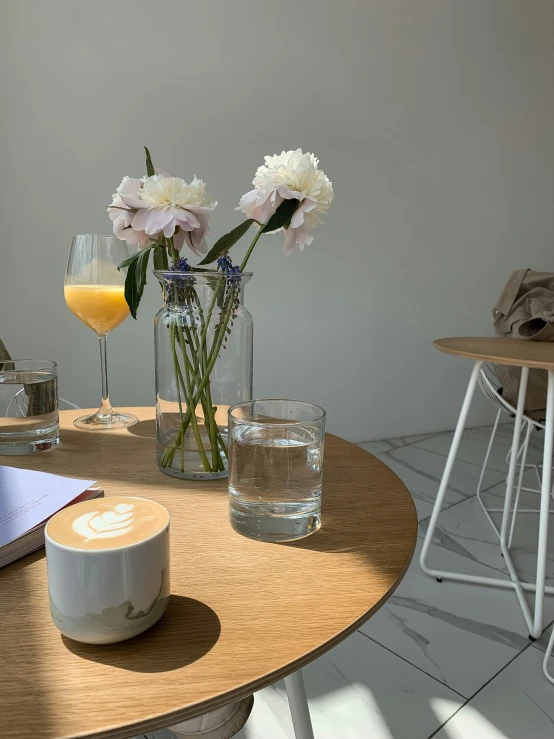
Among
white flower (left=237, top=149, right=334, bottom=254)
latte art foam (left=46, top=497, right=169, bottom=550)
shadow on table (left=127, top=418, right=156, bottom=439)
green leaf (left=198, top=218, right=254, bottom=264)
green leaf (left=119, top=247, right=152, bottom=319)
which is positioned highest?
white flower (left=237, top=149, right=334, bottom=254)

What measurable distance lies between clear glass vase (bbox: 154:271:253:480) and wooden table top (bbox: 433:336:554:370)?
0.77 metres

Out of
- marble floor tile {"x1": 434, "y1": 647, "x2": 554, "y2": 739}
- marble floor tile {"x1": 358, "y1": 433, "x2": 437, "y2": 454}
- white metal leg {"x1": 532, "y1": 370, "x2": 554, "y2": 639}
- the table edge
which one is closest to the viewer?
the table edge

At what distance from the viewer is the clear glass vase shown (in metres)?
0.64

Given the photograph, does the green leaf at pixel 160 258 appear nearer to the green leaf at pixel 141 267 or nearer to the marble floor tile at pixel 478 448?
the green leaf at pixel 141 267

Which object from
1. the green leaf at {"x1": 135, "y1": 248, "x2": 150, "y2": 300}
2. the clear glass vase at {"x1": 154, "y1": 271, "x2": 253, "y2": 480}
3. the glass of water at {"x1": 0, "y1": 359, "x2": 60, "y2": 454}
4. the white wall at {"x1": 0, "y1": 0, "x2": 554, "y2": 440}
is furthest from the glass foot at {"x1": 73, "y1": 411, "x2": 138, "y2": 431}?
the white wall at {"x1": 0, "y1": 0, "x2": 554, "y2": 440}

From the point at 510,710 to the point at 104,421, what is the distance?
3.27 feet

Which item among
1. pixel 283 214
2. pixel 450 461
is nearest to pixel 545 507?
pixel 450 461

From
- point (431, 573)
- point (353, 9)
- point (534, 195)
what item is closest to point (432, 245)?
point (534, 195)

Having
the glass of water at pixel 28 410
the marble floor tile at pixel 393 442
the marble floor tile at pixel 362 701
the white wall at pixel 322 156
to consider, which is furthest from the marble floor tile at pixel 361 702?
the marble floor tile at pixel 393 442

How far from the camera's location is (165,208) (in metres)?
0.60

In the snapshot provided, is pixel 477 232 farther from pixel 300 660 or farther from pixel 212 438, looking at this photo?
pixel 300 660

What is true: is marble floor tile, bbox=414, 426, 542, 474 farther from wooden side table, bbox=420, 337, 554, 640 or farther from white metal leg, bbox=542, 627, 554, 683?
white metal leg, bbox=542, 627, 554, 683

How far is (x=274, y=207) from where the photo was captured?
589mm

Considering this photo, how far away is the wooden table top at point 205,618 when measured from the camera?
332 millimetres
